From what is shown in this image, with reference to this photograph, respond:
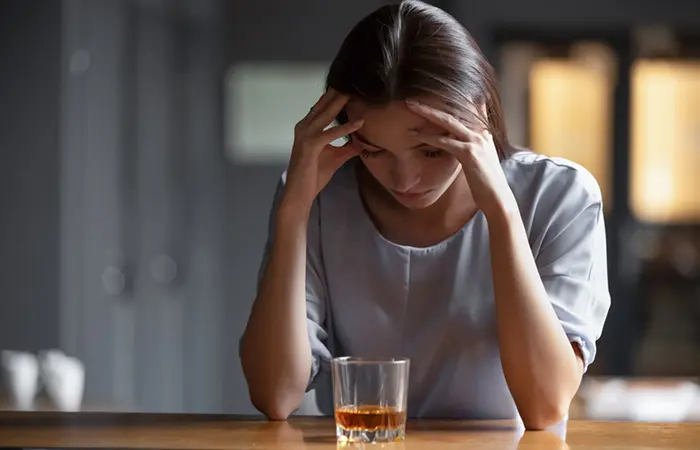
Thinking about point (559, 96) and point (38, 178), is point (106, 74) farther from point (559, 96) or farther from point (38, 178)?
point (559, 96)

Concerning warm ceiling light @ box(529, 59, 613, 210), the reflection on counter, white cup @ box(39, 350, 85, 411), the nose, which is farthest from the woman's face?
warm ceiling light @ box(529, 59, 613, 210)

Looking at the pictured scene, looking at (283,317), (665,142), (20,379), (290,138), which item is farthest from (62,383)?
(665,142)

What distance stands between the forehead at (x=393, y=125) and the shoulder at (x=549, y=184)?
0.24 meters

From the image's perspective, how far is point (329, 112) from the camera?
1.48m

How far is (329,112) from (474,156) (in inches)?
7.9

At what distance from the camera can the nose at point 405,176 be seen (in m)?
1.43

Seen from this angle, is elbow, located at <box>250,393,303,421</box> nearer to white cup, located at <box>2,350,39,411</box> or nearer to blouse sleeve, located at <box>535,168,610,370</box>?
blouse sleeve, located at <box>535,168,610,370</box>

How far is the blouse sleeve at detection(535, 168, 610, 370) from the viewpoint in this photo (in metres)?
1.50

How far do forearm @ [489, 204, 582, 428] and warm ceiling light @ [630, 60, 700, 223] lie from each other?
15.0 feet

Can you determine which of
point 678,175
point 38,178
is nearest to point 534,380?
point 38,178

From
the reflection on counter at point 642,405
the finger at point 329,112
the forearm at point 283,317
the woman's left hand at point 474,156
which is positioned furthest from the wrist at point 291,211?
the reflection on counter at point 642,405

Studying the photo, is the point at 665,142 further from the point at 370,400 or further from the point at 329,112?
the point at 370,400

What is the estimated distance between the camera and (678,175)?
6.01 meters

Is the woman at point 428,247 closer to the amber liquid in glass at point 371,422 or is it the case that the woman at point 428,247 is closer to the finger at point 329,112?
the finger at point 329,112
